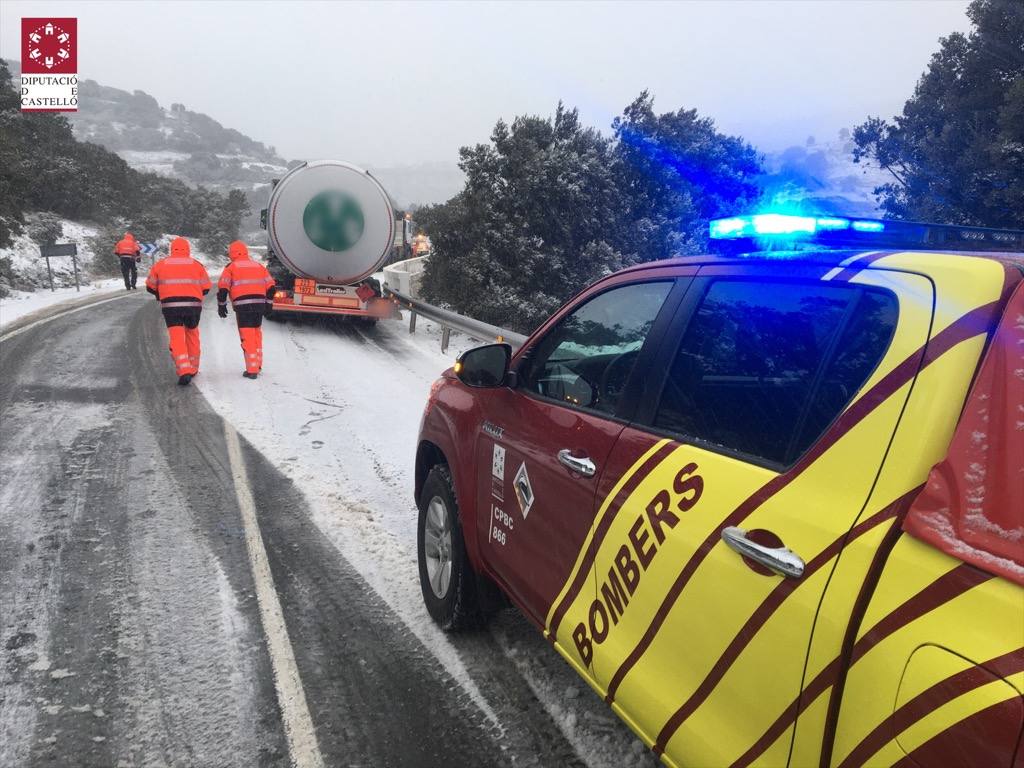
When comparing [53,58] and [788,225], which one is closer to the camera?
[788,225]

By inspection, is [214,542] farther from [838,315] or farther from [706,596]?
[838,315]

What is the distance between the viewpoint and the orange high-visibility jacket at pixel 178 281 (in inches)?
326

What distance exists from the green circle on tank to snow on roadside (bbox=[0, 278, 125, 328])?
564 centimetres

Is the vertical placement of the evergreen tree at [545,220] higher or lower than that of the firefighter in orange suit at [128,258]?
higher

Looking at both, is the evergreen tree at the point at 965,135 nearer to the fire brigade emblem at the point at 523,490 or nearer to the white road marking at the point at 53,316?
the fire brigade emblem at the point at 523,490

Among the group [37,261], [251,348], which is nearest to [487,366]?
[251,348]

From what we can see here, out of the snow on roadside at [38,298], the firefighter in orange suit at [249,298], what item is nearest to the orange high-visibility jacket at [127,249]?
the snow on roadside at [38,298]

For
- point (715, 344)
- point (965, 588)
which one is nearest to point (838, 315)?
point (715, 344)

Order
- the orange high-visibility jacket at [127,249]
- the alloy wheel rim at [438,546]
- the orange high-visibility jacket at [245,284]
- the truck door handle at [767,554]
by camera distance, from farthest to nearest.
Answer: the orange high-visibility jacket at [127,249] → the orange high-visibility jacket at [245,284] → the alloy wheel rim at [438,546] → the truck door handle at [767,554]

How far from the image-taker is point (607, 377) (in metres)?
2.52

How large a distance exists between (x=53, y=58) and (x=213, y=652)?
2358 centimetres

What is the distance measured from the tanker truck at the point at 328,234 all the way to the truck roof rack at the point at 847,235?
37.2 feet

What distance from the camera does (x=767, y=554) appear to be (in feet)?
5.03

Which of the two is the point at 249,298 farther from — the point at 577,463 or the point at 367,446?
the point at 577,463
